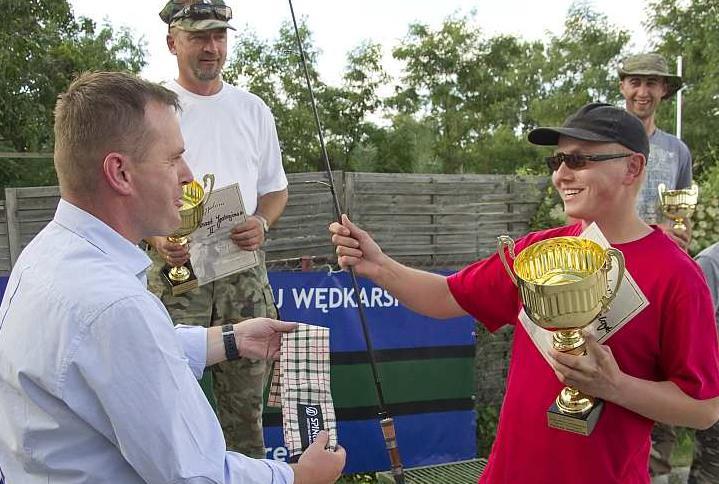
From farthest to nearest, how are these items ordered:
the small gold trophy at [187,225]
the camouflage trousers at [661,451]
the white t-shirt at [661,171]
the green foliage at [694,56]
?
1. the green foliage at [694,56]
2. the white t-shirt at [661,171]
3. the camouflage trousers at [661,451]
4. the small gold trophy at [187,225]

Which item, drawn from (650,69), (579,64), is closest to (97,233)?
(650,69)

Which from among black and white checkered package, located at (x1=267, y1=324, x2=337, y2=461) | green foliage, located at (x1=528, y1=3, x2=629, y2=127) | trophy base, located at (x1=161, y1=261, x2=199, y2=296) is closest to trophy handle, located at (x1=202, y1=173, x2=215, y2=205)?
trophy base, located at (x1=161, y1=261, x2=199, y2=296)

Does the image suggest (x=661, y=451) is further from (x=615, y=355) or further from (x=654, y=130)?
(x=615, y=355)

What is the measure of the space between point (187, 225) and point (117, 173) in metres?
1.51

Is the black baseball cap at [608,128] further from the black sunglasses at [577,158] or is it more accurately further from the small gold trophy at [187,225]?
the small gold trophy at [187,225]

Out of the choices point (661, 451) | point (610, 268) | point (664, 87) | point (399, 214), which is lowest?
point (661, 451)

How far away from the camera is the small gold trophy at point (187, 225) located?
3109 millimetres

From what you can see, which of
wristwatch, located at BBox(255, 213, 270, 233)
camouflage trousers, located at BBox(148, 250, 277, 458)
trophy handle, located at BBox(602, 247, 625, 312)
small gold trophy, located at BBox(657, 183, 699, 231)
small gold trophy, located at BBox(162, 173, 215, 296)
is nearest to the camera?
trophy handle, located at BBox(602, 247, 625, 312)

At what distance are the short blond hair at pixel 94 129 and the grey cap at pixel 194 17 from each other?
1919mm

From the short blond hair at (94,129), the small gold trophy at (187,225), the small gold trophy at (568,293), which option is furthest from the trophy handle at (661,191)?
the short blond hair at (94,129)

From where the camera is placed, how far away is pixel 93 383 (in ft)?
4.69

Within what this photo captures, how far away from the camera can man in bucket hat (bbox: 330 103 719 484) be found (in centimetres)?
208

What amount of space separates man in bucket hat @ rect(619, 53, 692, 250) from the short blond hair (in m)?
3.23

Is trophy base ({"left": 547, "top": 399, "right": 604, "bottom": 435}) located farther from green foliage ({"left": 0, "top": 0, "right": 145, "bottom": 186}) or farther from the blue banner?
green foliage ({"left": 0, "top": 0, "right": 145, "bottom": 186})
